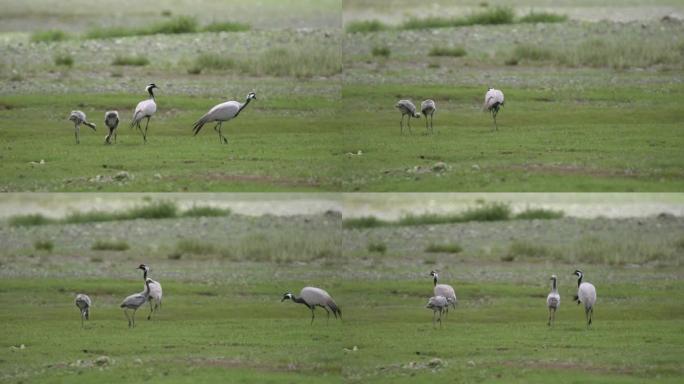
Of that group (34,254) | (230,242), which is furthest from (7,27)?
(230,242)

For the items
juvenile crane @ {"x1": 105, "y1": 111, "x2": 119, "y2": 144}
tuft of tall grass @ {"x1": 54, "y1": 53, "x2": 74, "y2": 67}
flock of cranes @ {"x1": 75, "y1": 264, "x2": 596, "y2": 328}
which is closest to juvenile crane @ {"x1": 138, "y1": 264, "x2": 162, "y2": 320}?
flock of cranes @ {"x1": 75, "y1": 264, "x2": 596, "y2": 328}

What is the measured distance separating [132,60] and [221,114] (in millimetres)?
1427

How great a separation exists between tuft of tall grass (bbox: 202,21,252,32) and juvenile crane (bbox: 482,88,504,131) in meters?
3.17

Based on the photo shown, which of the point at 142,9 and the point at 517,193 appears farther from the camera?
the point at 142,9

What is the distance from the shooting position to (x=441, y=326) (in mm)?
15320

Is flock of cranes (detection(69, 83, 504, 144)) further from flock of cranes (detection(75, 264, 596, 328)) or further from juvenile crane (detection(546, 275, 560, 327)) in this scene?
juvenile crane (detection(546, 275, 560, 327))

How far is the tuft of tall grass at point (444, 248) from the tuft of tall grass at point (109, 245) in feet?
12.3

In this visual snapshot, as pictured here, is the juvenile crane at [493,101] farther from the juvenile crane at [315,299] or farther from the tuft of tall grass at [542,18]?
the juvenile crane at [315,299]

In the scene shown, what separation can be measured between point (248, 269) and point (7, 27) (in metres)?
4.26

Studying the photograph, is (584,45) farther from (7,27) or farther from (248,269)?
(7,27)

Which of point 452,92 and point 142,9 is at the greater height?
point 142,9

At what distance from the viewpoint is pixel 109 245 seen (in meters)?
15.7

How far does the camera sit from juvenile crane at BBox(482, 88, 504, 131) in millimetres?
15672

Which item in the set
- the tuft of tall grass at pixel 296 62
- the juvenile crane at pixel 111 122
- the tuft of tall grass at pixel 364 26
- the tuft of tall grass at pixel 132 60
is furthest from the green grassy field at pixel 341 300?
the tuft of tall grass at pixel 364 26
